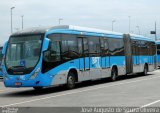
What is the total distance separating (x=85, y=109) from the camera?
42.2 ft

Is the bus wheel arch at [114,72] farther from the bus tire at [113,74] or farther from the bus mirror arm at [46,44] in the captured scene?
the bus mirror arm at [46,44]

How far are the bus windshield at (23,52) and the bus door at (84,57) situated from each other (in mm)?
3699

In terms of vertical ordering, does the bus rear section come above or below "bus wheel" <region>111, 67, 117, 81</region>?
above

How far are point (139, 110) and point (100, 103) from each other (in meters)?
2.20

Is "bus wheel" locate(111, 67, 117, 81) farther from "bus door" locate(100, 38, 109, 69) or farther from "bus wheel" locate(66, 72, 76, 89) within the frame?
"bus wheel" locate(66, 72, 76, 89)

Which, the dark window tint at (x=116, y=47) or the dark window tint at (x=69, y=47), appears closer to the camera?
the dark window tint at (x=69, y=47)

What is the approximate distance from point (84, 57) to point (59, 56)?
2.85m

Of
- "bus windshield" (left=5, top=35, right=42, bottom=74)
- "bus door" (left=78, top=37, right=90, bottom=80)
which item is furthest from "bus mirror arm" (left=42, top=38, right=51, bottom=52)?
"bus door" (left=78, top=37, right=90, bottom=80)

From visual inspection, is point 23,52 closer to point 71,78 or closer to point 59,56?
point 59,56

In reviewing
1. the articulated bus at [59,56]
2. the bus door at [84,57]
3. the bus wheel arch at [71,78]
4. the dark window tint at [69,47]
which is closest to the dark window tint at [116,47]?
the articulated bus at [59,56]

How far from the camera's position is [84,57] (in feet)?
73.8

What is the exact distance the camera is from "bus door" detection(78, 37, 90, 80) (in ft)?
72.7

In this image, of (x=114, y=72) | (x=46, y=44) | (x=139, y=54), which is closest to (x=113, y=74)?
Answer: (x=114, y=72)

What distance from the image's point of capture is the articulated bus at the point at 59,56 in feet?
61.2
